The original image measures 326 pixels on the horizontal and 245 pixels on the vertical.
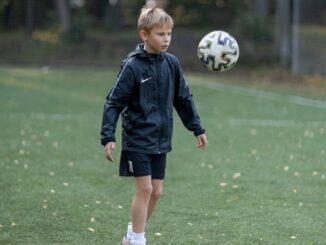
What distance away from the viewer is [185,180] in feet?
23.7

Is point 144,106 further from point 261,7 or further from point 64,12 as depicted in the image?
point 64,12

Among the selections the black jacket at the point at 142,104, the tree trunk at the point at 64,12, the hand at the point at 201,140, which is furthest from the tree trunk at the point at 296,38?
the black jacket at the point at 142,104

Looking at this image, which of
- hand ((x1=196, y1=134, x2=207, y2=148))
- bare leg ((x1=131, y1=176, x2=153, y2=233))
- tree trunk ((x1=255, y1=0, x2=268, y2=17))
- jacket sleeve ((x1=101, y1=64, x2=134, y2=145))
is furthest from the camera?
tree trunk ((x1=255, y1=0, x2=268, y2=17))

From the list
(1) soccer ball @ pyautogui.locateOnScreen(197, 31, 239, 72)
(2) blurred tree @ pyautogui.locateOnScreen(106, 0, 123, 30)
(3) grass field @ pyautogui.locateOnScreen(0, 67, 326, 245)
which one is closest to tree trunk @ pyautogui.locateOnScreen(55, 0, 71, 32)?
(2) blurred tree @ pyautogui.locateOnScreen(106, 0, 123, 30)

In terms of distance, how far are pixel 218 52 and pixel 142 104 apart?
111cm

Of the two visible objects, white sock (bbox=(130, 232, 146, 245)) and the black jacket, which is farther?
white sock (bbox=(130, 232, 146, 245))

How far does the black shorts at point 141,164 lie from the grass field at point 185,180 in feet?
2.06

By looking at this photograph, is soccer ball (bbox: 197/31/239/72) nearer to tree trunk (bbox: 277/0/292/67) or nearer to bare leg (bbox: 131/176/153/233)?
bare leg (bbox: 131/176/153/233)

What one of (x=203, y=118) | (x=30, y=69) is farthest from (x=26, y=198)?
(x=30, y=69)

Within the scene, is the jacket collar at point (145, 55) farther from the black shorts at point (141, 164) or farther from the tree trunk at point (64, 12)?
the tree trunk at point (64, 12)

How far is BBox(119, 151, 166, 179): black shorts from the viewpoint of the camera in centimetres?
458

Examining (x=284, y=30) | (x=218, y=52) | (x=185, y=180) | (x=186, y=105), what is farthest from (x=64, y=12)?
(x=186, y=105)

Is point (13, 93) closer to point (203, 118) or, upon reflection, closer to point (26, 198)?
point (203, 118)

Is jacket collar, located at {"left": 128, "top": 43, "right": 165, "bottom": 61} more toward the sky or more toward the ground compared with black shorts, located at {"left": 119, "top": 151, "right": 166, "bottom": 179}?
more toward the sky
